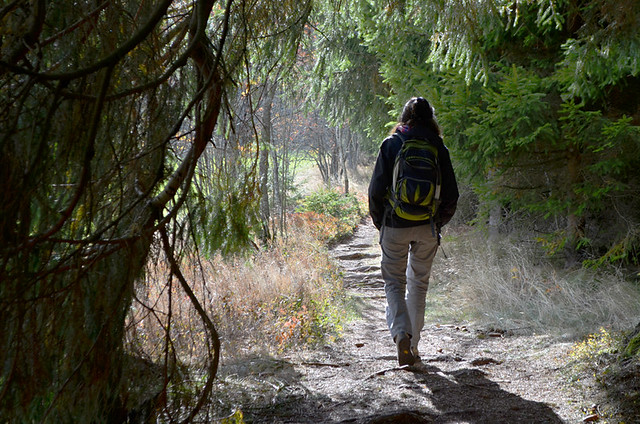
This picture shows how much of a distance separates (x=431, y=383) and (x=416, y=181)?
1.49m

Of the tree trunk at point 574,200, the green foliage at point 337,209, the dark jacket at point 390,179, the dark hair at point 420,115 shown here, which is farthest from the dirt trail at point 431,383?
A: the green foliage at point 337,209

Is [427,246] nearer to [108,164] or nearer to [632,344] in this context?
[632,344]

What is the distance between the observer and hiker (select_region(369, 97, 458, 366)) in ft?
12.8

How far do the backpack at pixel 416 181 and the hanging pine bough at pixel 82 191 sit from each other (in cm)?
197

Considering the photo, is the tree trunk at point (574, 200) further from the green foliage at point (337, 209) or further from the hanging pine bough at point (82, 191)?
the green foliage at point (337, 209)

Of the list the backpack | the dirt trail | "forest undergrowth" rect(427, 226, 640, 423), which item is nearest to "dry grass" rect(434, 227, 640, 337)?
"forest undergrowth" rect(427, 226, 640, 423)

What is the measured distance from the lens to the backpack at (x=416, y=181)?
3.82 metres

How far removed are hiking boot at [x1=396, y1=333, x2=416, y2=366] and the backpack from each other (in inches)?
36.0

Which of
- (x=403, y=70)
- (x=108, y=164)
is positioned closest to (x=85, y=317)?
(x=108, y=164)

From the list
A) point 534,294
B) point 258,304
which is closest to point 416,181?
point 258,304

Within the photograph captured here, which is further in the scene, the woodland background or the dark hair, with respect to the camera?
the dark hair

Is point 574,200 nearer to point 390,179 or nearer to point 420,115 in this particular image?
point 420,115

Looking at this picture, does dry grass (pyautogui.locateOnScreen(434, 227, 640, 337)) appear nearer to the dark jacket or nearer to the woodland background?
the woodland background

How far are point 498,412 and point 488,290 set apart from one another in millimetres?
3392
